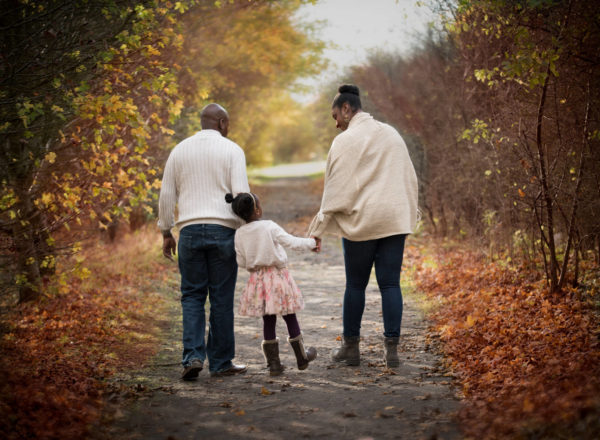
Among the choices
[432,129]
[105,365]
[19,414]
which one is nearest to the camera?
[19,414]

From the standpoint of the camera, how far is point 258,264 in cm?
491

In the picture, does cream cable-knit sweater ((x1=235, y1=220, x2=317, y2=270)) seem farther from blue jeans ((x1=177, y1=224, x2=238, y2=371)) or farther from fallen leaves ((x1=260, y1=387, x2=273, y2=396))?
fallen leaves ((x1=260, y1=387, x2=273, y2=396))

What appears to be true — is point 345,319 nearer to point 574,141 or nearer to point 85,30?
point 574,141

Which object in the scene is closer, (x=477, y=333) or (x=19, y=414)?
(x=19, y=414)

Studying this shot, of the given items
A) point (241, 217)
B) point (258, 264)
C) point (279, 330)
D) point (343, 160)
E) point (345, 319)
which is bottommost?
point (279, 330)

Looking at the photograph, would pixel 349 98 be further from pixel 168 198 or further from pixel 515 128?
pixel 515 128

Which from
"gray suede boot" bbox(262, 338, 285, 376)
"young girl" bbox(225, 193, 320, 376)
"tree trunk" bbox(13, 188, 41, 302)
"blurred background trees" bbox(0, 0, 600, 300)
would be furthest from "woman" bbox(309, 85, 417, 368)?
"tree trunk" bbox(13, 188, 41, 302)

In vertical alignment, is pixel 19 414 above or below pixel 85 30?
below

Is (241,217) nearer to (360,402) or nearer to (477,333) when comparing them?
(360,402)

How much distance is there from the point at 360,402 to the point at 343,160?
6.11ft

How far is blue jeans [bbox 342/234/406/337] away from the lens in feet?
16.3

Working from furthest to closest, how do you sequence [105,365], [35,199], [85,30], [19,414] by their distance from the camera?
1. [35,199]
2. [85,30]
3. [105,365]
4. [19,414]

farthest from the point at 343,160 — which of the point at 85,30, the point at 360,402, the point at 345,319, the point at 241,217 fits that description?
the point at 85,30

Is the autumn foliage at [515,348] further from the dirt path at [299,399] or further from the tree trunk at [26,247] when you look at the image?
the tree trunk at [26,247]
